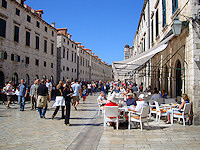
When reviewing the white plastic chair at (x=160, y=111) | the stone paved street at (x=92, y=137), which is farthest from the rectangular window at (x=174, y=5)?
the stone paved street at (x=92, y=137)

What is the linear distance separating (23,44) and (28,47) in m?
0.93

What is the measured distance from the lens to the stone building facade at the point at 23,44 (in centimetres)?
1683

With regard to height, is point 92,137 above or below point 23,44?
below

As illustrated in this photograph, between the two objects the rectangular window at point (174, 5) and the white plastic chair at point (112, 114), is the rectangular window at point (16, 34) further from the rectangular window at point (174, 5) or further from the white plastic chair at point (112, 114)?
the white plastic chair at point (112, 114)

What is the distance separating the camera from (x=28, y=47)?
68.1ft

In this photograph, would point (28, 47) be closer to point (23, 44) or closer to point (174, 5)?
point (23, 44)

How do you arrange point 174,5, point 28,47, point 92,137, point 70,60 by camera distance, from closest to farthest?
1. point 92,137
2. point 174,5
3. point 28,47
4. point 70,60

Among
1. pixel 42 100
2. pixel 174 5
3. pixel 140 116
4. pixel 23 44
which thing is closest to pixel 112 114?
pixel 140 116

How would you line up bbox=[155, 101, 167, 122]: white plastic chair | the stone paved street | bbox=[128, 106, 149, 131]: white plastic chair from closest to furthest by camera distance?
1. the stone paved street
2. bbox=[128, 106, 149, 131]: white plastic chair
3. bbox=[155, 101, 167, 122]: white plastic chair

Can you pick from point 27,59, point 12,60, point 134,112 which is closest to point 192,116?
point 134,112

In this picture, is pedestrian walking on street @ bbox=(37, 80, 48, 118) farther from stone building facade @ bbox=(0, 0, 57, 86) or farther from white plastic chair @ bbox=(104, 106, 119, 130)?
stone building facade @ bbox=(0, 0, 57, 86)

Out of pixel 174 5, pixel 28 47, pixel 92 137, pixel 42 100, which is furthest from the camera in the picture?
pixel 28 47

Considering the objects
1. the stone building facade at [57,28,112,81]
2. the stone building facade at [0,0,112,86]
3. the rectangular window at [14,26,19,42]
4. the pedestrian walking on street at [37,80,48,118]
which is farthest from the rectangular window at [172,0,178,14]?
the stone building facade at [57,28,112,81]

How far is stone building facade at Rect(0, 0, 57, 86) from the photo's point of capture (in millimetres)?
16828
